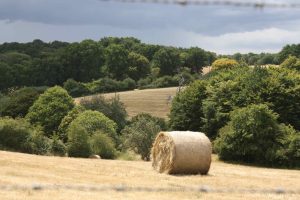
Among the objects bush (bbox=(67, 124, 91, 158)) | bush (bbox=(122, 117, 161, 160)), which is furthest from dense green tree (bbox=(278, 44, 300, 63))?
bush (bbox=(67, 124, 91, 158))

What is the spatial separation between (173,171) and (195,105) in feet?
78.8

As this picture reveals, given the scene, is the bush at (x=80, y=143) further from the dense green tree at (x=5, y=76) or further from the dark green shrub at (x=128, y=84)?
the dark green shrub at (x=128, y=84)

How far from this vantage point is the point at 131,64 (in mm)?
116500

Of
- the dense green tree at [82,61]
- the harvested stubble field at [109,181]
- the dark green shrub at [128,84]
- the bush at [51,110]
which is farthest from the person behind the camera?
the dense green tree at [82,61]

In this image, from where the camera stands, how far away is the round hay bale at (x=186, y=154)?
74.8 feet

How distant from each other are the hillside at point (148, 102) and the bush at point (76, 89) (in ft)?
24.6

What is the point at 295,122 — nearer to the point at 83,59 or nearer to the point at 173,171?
the point at 173,171

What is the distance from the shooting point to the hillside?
7794 cm

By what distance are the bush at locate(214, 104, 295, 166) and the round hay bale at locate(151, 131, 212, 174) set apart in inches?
515

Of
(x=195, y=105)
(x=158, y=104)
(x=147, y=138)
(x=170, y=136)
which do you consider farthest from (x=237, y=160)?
(x=158, y=104)

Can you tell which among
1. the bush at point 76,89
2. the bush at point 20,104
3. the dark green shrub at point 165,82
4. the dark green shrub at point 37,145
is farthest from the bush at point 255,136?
the dark green shrub at point 165,82

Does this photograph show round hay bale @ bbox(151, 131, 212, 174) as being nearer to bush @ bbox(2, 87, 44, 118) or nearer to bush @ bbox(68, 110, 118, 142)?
bush @ bbox(68, 110, 118, 142)

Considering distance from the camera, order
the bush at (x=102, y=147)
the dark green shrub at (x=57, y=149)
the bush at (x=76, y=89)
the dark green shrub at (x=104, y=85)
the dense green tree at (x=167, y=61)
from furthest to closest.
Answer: the dense green tree at (x=167, y=61) < the dark green shrub at (x=104, y=85) < the bush at (x=76, y=89) < the dark green shrub at (x=57, y=149) < the bush at (x=102, y=147)

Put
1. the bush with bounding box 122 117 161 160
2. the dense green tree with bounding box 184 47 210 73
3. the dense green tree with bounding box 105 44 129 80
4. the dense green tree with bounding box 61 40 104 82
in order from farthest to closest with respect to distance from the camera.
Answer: the dense green tree with bounding box 184 47 210 73
the dense green tree with bounding box 105 44 129 80
the dense green tree with bounding box 61 40 104 82
the bush with bounding box 122 117 161 160
